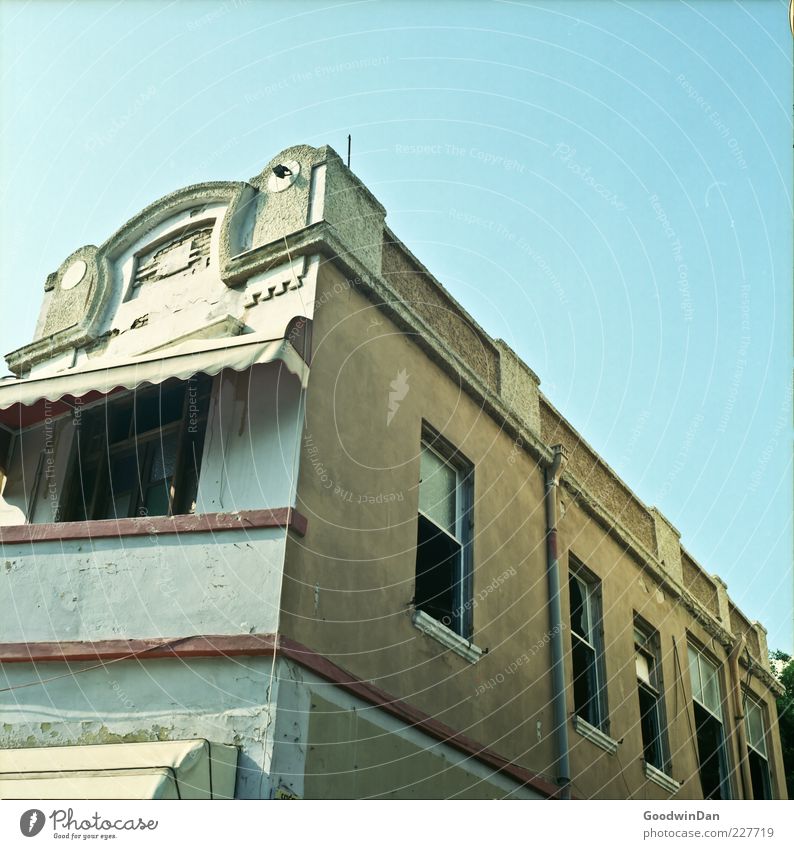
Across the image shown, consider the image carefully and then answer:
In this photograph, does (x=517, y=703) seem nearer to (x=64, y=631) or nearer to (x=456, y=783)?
(x=456, y=783)

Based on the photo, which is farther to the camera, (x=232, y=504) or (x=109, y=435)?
(x=109, y=435)

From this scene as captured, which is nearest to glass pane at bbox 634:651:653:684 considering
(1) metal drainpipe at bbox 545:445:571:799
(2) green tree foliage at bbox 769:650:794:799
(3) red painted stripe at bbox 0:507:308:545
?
(1) metal drainpipe at bbox 545:445:571:799

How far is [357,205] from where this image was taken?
946 centimetres

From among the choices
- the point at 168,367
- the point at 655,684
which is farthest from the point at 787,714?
the point at 168,367

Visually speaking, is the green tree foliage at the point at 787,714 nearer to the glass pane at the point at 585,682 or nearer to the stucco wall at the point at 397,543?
the glass pane at the point at 585,682

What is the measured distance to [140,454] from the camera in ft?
28.9

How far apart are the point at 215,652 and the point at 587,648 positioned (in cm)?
584

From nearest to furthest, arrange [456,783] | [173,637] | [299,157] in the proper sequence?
[173,637]
[456,783]
[299,157]

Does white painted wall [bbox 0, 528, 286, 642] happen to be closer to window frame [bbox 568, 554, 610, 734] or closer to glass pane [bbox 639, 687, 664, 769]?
window frame [bbox 568, 554, 610, 734]

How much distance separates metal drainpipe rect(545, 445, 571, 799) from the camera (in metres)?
10.2

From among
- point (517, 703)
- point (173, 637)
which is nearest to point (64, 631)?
point (173, 637)

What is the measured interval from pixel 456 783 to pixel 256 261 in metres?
4.73

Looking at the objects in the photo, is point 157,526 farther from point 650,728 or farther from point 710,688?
point 710,688

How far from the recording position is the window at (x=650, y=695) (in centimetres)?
1248
